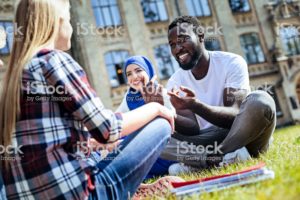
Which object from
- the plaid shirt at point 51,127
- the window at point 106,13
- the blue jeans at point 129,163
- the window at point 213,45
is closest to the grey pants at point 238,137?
the blue jeans at point 129,163

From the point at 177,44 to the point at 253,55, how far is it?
52.4 feet

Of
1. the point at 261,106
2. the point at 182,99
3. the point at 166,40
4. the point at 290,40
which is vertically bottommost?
the point at 290,40

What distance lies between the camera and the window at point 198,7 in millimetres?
18172

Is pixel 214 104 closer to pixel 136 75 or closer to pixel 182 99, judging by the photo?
pixel 182 99

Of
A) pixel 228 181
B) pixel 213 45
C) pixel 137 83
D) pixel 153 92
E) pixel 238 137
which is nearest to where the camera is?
pixel 228 181

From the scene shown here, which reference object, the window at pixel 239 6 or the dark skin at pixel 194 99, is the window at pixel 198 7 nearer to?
the window at pixel 239 6

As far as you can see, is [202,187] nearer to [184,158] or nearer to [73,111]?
[73,111]

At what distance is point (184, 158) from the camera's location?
3.48 metres

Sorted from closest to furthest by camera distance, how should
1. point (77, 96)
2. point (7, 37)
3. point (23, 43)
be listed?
1. point (77, 96)
2. point (23, 43)
3. point (7, 37)

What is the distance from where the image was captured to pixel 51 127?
1656 mm

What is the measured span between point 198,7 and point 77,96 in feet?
58.0

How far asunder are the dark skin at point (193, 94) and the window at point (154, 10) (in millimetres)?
14085

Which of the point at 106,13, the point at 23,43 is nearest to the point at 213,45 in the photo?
the point at 106,13

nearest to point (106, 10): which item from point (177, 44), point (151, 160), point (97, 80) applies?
point (97, 80)
